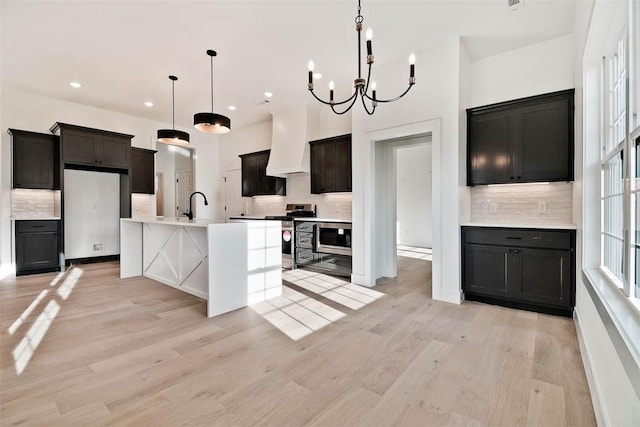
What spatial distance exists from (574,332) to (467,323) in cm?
87

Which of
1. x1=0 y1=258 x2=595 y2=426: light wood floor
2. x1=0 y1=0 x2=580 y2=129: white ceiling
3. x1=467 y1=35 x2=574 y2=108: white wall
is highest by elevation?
x1=0 y1=0 x2=580 y2=129: white ceiling

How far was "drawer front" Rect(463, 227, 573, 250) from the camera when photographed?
2.93 meters

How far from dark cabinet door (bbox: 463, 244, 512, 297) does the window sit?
3.80 ft

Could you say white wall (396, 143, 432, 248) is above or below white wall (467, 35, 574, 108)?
below

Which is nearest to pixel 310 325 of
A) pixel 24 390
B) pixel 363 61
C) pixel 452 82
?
pixel 24 390

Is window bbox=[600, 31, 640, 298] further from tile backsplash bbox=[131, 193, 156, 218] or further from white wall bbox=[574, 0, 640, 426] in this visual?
tile backsplash bbox=[131, 193, 156, 218]

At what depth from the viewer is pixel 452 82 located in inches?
138

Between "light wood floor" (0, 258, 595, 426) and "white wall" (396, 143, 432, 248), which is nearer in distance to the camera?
"light wood floor" (0, 258, 595, 426)

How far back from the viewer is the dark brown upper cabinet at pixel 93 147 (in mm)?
5184

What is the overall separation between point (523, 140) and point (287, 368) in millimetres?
3478

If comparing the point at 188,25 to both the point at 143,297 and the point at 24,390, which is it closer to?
the point at 143,297

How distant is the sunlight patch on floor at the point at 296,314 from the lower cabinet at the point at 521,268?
1711 millimetres

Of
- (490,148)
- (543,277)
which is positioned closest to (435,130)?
(490,148)

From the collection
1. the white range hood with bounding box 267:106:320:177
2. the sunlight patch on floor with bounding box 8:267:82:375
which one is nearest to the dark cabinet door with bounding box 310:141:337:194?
the white range hood with bounding box 267:106:320:177
